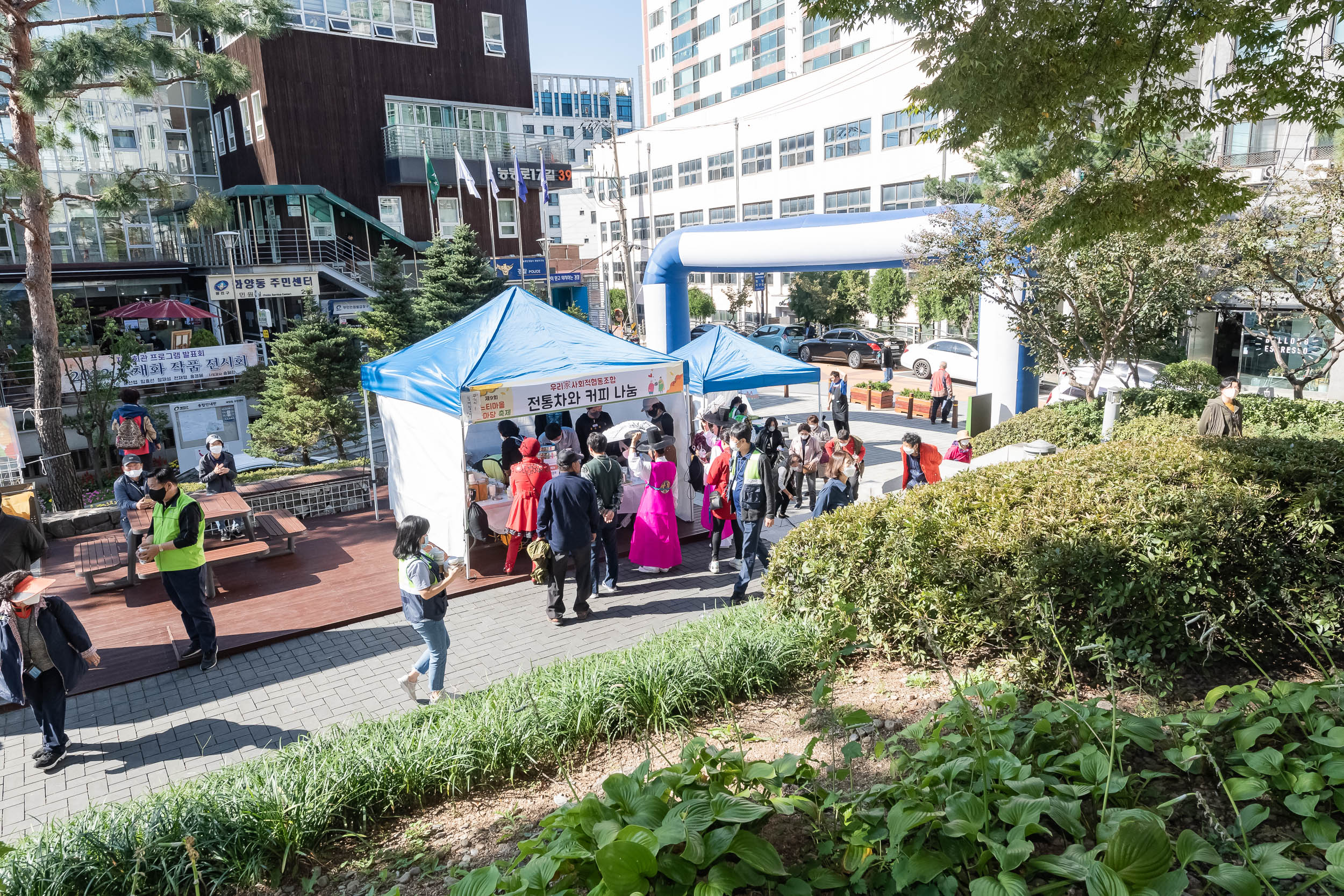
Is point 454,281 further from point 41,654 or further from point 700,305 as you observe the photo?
point 700,305

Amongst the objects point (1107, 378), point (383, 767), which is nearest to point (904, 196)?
point (1107, 378)

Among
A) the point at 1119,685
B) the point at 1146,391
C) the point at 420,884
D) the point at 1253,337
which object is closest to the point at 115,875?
the point at 420,884

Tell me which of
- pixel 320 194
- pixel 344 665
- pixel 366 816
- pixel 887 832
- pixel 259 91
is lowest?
pixel 344 665

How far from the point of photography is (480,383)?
30.4 ft

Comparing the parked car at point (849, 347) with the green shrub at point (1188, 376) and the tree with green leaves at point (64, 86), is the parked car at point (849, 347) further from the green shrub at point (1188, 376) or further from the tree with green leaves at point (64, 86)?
the tree with green leaves at point (64, 86)

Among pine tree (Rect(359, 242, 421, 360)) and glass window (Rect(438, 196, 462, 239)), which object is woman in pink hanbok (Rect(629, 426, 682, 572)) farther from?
glass window (Rect(438, 196, 462, 239))

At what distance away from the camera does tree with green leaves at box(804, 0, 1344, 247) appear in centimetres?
609

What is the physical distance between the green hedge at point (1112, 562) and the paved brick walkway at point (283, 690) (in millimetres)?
3467

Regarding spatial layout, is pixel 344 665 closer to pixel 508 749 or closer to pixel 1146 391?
pixel 508 749

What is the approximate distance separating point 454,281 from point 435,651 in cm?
2085

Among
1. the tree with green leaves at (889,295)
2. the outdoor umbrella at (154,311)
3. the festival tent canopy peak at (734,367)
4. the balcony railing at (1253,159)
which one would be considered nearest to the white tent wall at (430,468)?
the festival tent canopy peak at (734,367)

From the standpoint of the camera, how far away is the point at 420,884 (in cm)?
359

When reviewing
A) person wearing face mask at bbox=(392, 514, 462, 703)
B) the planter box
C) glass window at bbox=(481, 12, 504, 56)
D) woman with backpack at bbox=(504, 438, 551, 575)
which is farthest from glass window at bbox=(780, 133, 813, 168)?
person wearing face mask at bbox=(392, 514, 462, 703)

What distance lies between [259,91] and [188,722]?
30.3 m
